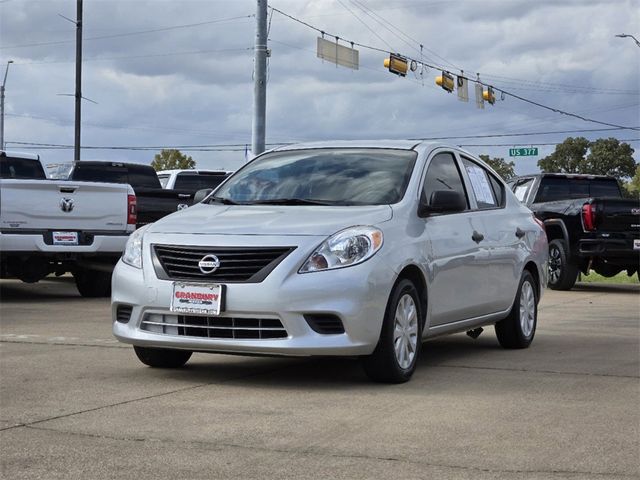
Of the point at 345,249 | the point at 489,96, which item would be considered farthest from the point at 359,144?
the point at 489,96

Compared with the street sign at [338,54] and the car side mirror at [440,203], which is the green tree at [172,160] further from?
the car side mirror at [440,203]

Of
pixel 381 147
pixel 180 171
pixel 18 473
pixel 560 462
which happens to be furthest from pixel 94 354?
pixel 180 171

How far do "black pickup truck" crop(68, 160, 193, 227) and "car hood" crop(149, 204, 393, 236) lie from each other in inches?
373

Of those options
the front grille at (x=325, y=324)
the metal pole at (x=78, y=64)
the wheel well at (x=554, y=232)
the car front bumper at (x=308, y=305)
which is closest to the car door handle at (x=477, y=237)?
the car front bumper at (x=308, y=305)

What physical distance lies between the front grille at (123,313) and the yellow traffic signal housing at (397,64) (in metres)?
24.4

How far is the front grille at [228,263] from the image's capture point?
7.21 m

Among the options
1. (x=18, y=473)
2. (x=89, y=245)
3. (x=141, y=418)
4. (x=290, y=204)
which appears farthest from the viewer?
(x=89, y=245)

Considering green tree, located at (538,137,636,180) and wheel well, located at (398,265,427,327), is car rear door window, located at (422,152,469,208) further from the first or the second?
green tree, located at (538,137,636,180)

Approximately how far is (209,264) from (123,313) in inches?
35.4

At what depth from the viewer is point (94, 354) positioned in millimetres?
9117

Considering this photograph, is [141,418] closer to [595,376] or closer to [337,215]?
[337,215]

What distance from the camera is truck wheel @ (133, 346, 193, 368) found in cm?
812

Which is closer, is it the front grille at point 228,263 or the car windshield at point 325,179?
the front grille at point 228,263

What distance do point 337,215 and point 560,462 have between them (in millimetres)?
2812
